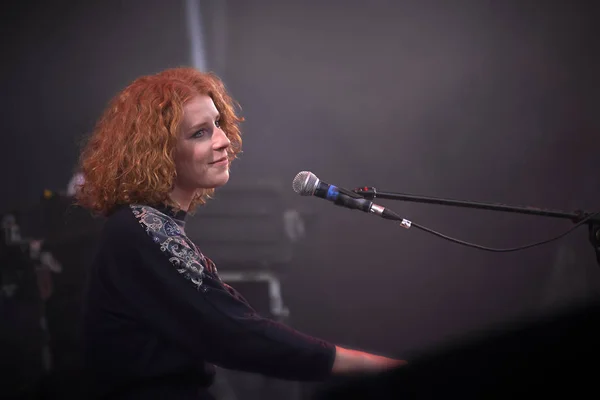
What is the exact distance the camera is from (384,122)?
10.4 feet

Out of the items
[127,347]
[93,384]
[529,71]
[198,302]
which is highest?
[529,71]

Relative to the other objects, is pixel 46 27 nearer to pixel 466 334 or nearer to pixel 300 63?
pixel 300 63

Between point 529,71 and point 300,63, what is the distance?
130 cm

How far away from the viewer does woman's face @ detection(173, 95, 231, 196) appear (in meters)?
1.62

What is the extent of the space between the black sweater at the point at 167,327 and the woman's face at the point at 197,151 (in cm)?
22

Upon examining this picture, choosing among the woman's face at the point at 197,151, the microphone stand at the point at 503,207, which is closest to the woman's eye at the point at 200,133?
the woman's face at the point at 197,151

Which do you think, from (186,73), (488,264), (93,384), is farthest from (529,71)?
(93,384)

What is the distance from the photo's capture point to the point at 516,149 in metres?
3.25

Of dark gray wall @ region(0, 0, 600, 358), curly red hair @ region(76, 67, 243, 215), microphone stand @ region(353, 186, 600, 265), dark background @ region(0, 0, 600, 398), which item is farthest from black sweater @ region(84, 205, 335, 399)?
dark gray wall @ region(0, 0, 600, 358)

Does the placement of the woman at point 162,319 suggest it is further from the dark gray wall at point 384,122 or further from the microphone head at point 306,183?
the dark gray wall at point 384,122

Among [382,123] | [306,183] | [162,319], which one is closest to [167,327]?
[162,319]

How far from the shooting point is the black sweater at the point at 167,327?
136cm

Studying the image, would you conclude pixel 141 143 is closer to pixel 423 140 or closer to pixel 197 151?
pixel 197 151

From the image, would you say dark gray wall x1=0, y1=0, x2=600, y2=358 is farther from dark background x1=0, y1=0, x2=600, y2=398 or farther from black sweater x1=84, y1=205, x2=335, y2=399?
black sweater x1=84, y1=205, x2=335, y2=399
